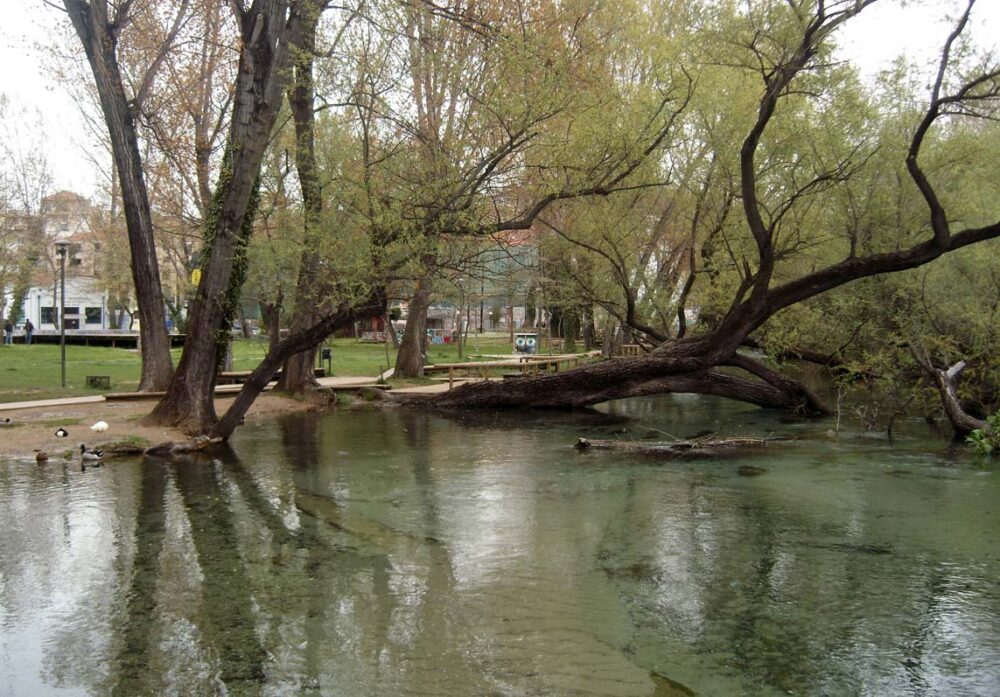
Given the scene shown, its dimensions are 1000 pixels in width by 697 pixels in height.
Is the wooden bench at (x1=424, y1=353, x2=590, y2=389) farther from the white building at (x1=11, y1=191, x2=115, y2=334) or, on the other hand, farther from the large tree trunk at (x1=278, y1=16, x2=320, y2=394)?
the white building at (x1=11, y1=191, x2=115, y2=334)

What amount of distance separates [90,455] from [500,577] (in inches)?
303

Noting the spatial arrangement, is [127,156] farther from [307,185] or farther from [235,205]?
[307,185]

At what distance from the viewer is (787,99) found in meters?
13.3

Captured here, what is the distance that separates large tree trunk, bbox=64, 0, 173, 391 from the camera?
47.9 feet

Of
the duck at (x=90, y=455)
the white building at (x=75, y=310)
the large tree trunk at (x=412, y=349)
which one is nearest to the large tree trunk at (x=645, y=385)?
the large tree trunk at (x=412, y=349)

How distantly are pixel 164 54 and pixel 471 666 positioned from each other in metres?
15.9

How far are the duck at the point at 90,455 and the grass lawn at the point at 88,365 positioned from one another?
6.38 meters

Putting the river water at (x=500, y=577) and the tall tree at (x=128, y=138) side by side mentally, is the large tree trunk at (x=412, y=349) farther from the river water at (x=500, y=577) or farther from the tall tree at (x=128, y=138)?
the river water at (x=500, y=577)

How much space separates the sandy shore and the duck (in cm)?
43

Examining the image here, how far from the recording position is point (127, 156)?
50.6 feet

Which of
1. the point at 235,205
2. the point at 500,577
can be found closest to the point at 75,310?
the point at 235,205

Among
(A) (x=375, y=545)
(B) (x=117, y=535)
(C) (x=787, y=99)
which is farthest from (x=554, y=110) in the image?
(B) (x=117, y=535)

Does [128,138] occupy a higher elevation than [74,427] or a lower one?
higher

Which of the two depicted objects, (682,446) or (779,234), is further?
(779,234)
